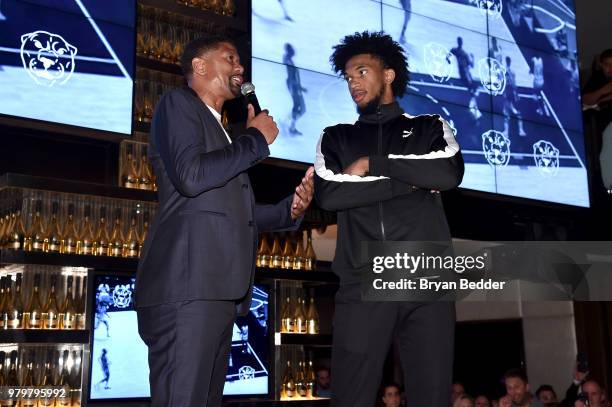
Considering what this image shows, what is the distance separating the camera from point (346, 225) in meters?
2.13

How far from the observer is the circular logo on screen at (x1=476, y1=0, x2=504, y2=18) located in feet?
17.9

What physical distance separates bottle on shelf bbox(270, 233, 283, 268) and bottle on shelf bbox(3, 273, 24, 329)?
139 cm

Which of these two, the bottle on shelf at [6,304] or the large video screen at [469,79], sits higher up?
the large video screen at [469,79]

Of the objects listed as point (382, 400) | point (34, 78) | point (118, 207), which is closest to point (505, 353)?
point (382, 400)

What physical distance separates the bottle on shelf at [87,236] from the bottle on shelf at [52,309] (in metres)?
0.19

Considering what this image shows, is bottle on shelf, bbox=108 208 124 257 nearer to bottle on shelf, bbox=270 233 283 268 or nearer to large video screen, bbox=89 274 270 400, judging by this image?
large video screen, bbox=89 274 270 400

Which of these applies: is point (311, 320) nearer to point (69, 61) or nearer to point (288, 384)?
point (288, 384)

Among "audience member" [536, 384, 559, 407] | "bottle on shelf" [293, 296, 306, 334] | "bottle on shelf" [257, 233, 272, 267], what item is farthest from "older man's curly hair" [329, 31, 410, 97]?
"audience member" [536, 384, 559, 407]

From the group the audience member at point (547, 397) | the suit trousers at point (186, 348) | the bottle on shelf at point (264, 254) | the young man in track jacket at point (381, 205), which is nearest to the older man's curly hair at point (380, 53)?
the young man in track jacket at point (381, 205)

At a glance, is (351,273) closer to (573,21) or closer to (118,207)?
(118,207)

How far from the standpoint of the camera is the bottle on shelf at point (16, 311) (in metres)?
3.72

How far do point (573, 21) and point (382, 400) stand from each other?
132 inches

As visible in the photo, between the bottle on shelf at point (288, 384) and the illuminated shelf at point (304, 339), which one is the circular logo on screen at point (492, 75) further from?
the bottle on shelf at point (288, 384)

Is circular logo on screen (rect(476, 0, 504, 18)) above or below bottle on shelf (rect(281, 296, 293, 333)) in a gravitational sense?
above
